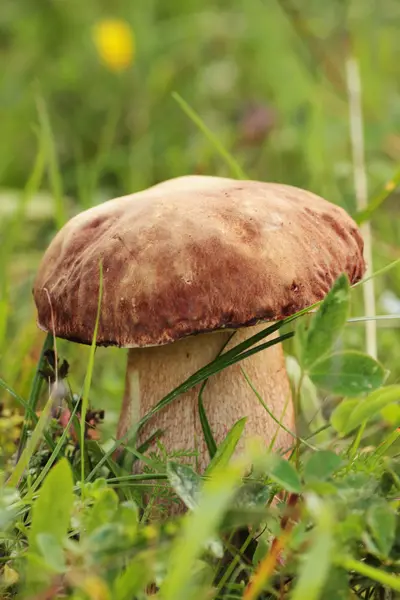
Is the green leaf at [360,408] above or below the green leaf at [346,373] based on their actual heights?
below

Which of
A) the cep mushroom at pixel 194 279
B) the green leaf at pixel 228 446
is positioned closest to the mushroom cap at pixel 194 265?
the cep mushroom at pixel 194 279

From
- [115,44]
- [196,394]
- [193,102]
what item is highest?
[115,44]

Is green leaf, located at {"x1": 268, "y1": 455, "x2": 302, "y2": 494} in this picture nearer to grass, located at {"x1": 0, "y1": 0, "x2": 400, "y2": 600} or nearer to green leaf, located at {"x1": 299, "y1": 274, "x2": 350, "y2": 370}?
grass, located at {"x1": 0, "y1": 0, "x2": 400, "y2": 600}

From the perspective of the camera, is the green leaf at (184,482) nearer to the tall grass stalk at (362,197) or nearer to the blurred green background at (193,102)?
the tall grass stalk at (362,197)

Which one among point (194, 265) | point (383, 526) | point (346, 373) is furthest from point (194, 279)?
point (383, 526)

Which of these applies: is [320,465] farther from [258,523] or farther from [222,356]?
[222,356]

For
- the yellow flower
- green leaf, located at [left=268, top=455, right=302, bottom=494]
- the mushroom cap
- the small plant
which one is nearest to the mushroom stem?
the mushroom cap
